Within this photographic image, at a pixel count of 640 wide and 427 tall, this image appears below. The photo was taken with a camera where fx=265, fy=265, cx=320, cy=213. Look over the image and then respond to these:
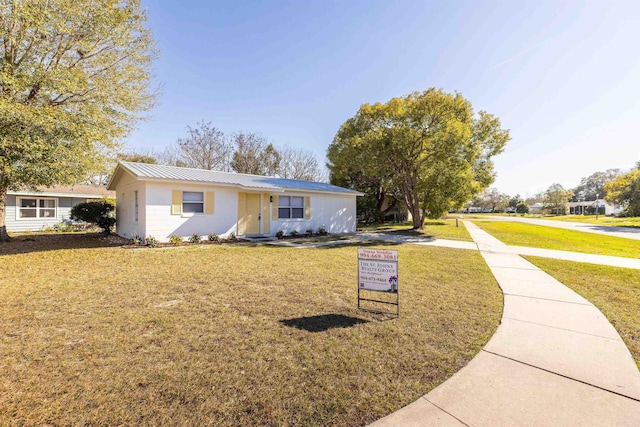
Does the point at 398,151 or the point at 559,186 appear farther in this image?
the point at 559,186

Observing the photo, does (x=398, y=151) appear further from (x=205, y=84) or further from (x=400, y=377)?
(x=400, y=377)

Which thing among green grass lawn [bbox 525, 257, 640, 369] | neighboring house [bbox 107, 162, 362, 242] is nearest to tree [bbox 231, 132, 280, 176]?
neighboring house [bbox 107, 162, 362, 242]

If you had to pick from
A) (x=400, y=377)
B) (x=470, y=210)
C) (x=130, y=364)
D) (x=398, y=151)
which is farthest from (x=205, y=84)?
(x=470, y=210)

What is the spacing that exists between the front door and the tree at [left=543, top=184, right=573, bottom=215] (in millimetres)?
69646

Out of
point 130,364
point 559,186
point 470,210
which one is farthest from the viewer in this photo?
point 470,210

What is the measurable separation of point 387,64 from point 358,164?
7664 millimetres

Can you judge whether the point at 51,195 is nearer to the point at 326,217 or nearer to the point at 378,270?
the point at 326,217

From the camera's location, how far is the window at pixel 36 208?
695 inches

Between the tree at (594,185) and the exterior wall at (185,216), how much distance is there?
102 m

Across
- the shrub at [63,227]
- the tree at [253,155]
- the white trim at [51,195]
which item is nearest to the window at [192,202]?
the white trim at [51,195]

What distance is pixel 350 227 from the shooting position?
61.3 feet

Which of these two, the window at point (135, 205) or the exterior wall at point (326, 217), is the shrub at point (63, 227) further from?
the exterior wall at point (326, 217)

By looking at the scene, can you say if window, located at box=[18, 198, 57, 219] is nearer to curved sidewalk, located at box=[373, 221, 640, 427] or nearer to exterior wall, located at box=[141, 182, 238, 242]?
exterior wall, located at box=[141, 182, 238, 242]

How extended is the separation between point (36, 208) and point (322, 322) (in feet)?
79.1
